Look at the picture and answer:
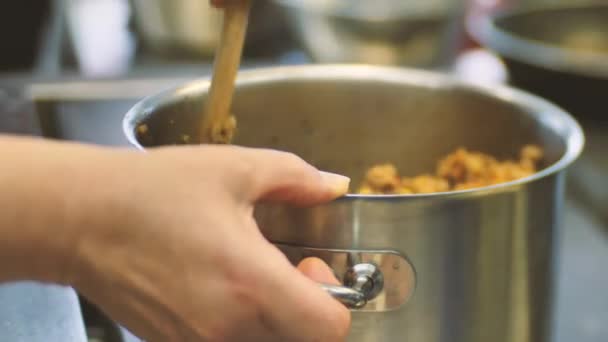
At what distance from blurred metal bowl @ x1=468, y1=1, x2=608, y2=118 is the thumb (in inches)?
19.9

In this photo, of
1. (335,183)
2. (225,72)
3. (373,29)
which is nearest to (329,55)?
(373,29)

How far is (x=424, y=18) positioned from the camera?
1008 millimetres

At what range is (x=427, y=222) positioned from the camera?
0.39 m

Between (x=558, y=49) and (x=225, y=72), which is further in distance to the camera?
(x=558, y=49)

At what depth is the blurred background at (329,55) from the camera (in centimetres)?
71

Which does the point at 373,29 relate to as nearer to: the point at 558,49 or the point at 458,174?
the point at 558,49

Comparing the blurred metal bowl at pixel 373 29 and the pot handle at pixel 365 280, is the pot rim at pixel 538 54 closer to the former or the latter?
the blurred metal bowl at pixel 373 29

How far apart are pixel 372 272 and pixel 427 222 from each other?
0.13 ft

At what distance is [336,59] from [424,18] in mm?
131

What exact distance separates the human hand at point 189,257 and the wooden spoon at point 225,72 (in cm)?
14

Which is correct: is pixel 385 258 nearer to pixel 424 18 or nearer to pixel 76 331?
pixel 76 331

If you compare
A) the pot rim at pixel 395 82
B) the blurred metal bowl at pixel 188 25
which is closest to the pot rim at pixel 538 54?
the pot rim at pixel 395 82

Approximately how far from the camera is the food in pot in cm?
59

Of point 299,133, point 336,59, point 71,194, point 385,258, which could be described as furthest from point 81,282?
point 336,59
